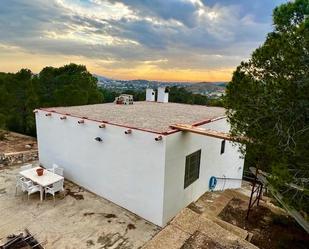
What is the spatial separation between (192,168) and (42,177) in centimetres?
604

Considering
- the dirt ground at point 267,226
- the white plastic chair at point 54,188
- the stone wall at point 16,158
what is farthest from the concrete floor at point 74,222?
the stone wall at point 16,158

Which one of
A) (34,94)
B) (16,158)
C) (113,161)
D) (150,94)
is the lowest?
(16,158)

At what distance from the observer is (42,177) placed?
364 inches

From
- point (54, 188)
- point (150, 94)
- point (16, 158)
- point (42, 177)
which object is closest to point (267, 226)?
point (54, 188)

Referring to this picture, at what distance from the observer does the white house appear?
7.64 metres

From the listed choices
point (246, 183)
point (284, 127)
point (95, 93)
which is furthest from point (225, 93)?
point (95, 93)

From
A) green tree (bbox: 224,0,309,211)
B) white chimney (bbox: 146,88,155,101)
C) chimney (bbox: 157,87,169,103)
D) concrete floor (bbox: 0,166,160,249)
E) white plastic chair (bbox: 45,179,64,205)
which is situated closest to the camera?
green tree (bbox: 224,0,309,211)

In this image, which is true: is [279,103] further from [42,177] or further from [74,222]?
[42,177]

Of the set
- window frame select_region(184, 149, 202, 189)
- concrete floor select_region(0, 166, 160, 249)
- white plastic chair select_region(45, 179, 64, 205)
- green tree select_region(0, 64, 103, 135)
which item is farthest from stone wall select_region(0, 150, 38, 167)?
window frame select_region(184, 149, 202, 189)

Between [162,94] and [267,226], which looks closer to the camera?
[267,226]

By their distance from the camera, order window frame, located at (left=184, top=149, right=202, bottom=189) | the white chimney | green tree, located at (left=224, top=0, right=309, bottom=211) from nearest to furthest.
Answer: green tree, located at (left=224, top=0, right=309, bottom=211), window frame, located at (left=184, top=149, right=202, bottom=189), the white chimney

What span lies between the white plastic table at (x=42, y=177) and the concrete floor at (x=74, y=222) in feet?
2.52

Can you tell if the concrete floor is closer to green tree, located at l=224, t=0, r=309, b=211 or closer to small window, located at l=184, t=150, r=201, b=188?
small window, located at l=184, t=150, r=201, b=188

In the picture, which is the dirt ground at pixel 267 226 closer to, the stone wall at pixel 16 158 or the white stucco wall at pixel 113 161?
the white stucco wall at pixel 113 161
